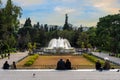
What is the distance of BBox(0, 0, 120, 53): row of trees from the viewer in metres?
62.6

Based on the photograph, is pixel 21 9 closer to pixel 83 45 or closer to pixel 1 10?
pixel 1 10

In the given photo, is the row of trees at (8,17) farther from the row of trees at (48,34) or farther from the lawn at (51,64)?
the lawn at (51,64)

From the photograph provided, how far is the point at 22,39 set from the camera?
116m

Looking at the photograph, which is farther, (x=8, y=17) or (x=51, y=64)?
(x=8, y=17)

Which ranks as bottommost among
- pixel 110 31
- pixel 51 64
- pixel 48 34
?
pixel 51 64

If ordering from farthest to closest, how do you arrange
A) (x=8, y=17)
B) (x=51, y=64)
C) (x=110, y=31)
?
(x=110, y=31), (x=8, y=17), (x=51, y=64)

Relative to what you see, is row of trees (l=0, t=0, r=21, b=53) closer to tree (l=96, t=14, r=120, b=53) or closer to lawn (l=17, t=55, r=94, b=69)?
lawn (l=17, t=55, r=94, b=69)

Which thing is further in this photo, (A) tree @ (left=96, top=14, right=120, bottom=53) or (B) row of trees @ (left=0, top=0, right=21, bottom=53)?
(A) tree @ (left=96, top=14, right=120, bottom=53)

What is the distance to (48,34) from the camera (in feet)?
414

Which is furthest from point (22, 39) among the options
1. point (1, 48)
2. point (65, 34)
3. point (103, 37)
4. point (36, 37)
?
point (1, 48)

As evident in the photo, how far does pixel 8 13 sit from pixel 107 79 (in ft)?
141

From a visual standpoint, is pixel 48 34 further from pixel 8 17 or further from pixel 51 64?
pixel 51 64

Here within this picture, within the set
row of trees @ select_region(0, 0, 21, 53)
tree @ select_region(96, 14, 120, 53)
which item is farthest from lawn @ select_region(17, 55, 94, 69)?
tree @ select_region(96, 14, 120, 53)

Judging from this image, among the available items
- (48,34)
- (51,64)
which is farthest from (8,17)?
(48,34)
